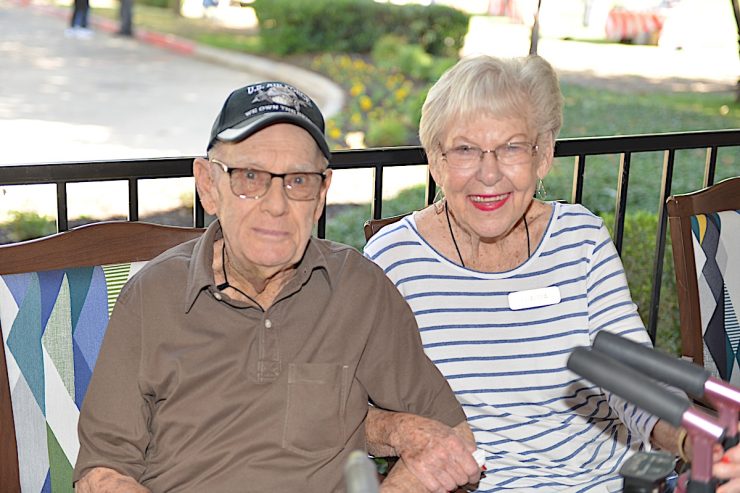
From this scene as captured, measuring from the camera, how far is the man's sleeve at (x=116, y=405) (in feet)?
5.54

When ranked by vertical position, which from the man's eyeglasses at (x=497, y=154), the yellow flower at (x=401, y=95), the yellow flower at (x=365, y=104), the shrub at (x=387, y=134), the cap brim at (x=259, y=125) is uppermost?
the cap brim at (x=259, y=125)

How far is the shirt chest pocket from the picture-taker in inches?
70.2

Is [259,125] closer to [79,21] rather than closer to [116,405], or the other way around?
[116,405]

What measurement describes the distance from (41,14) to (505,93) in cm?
2082

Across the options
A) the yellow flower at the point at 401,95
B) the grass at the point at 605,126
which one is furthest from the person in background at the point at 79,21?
the yellow flower at the point at 401,95

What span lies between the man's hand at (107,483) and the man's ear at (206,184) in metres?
0.48

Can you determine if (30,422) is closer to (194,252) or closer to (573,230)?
(194,252)

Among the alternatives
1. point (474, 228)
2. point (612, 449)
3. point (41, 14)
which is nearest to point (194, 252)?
point (474, 228)

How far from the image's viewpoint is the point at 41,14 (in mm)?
21062

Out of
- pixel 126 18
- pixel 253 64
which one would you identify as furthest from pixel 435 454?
pixel 126 18

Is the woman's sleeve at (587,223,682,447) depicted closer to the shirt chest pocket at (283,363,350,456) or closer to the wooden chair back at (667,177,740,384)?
the wooden chair back at (667,177,740,384)

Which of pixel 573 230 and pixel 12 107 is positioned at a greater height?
pixel 573 230

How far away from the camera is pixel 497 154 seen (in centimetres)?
208

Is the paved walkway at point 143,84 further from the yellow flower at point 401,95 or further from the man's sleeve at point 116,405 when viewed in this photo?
the man's sleeve at point 116,405
